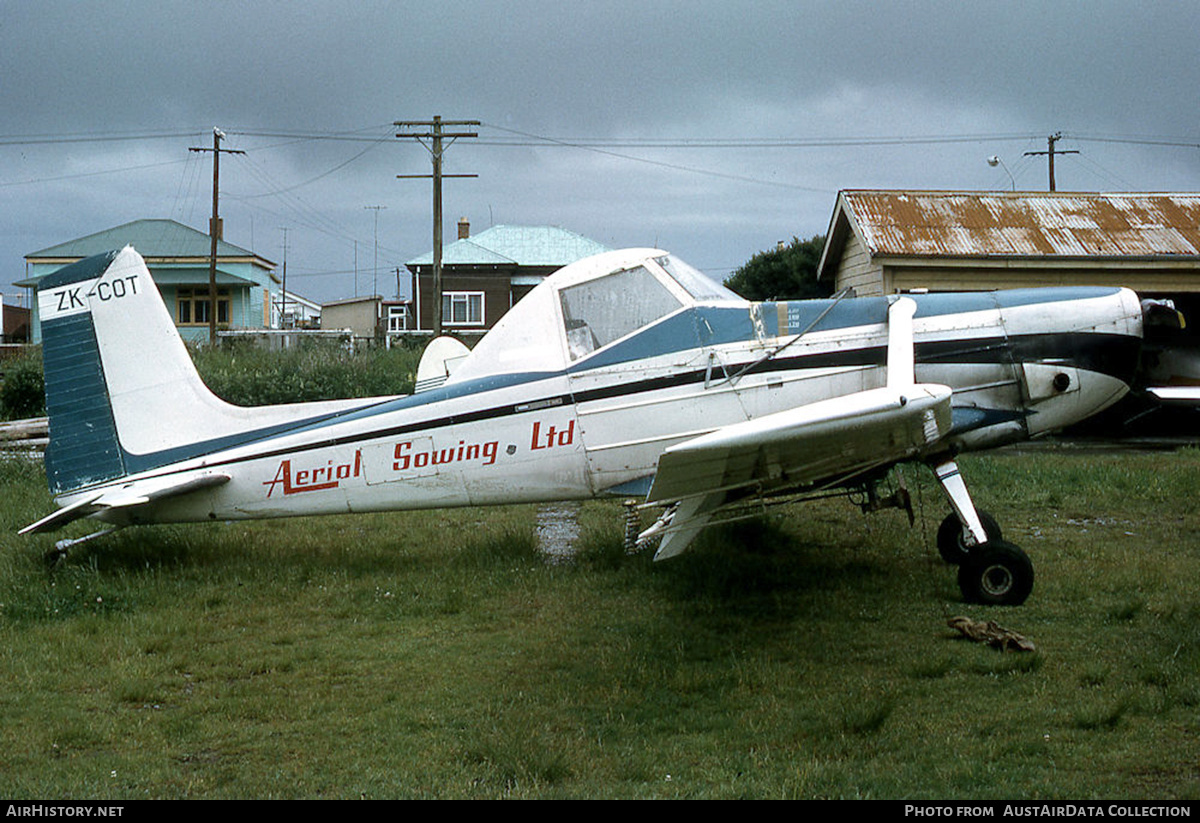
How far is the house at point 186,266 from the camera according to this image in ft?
161

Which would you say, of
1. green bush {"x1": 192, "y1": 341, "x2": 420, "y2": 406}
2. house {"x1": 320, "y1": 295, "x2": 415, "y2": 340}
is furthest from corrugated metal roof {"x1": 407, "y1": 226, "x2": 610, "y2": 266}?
green bush {"x1": 192, "y1": 341, "x2": 420, "y2": 406}

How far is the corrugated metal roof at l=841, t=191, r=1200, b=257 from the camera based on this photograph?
53.4 ft

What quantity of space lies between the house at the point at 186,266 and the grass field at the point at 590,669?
139 ft

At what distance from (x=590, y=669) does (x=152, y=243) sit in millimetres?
53121

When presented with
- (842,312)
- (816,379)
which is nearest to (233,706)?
(816,379)

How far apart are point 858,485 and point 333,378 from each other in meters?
13.2

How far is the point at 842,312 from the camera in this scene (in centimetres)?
696

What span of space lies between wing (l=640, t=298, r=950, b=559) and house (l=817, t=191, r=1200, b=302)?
33.2ft

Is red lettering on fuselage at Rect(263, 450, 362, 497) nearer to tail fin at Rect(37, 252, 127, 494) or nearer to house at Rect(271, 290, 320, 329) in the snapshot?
tail fin at Rect(37, 252, 127, 494)

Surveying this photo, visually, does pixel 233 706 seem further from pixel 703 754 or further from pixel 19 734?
pixel 703 754

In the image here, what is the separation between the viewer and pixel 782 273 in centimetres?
3556

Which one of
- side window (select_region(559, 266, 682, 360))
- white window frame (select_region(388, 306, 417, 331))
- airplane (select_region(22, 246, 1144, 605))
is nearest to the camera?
airplane (select_region(22, 246, 1144, 605))

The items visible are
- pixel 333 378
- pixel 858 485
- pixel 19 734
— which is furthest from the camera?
pixel 333 378

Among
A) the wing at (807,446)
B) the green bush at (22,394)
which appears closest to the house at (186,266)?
the green bush at (22,394)
